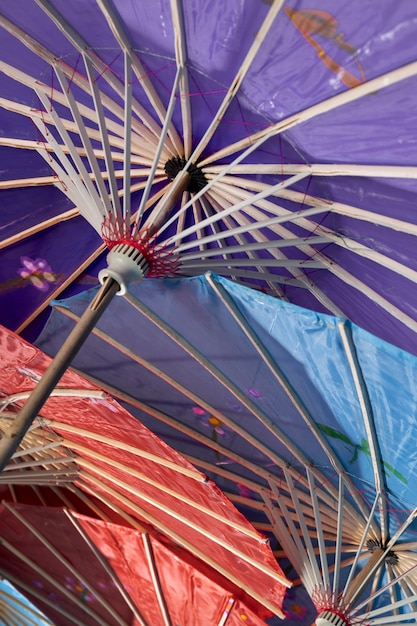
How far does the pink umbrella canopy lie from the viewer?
303 inches

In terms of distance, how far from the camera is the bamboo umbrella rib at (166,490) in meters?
7.91

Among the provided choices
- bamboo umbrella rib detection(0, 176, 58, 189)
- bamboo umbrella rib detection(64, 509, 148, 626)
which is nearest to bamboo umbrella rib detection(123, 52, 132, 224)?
bamboo umbrella rib detection(0, 176, 58, 189)

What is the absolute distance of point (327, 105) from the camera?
21.7ft

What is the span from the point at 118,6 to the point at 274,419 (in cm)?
467

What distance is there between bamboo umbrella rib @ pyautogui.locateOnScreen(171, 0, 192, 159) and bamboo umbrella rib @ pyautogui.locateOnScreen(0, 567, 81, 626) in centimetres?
834

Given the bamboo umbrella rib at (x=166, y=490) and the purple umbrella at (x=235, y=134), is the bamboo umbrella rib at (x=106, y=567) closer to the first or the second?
the bamboo umbrella rib at (x=166, y=490)

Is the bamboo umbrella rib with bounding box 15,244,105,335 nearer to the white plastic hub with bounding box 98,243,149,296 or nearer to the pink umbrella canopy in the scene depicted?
the pink umbrella canopy

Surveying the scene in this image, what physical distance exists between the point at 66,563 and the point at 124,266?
6.72 m

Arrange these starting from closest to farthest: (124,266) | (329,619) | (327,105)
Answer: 1. (327,105)
2. (124,266)
3. (329,619)

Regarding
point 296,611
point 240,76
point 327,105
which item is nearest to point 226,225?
point 240,76

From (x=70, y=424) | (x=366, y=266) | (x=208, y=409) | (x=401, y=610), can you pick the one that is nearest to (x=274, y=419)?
(x=208, y=409)

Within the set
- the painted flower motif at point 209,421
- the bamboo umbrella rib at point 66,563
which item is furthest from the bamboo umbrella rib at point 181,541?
the painted flower motif at point 209,421

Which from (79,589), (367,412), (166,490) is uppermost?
(367,412)

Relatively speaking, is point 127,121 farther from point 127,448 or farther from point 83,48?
point 127,448
